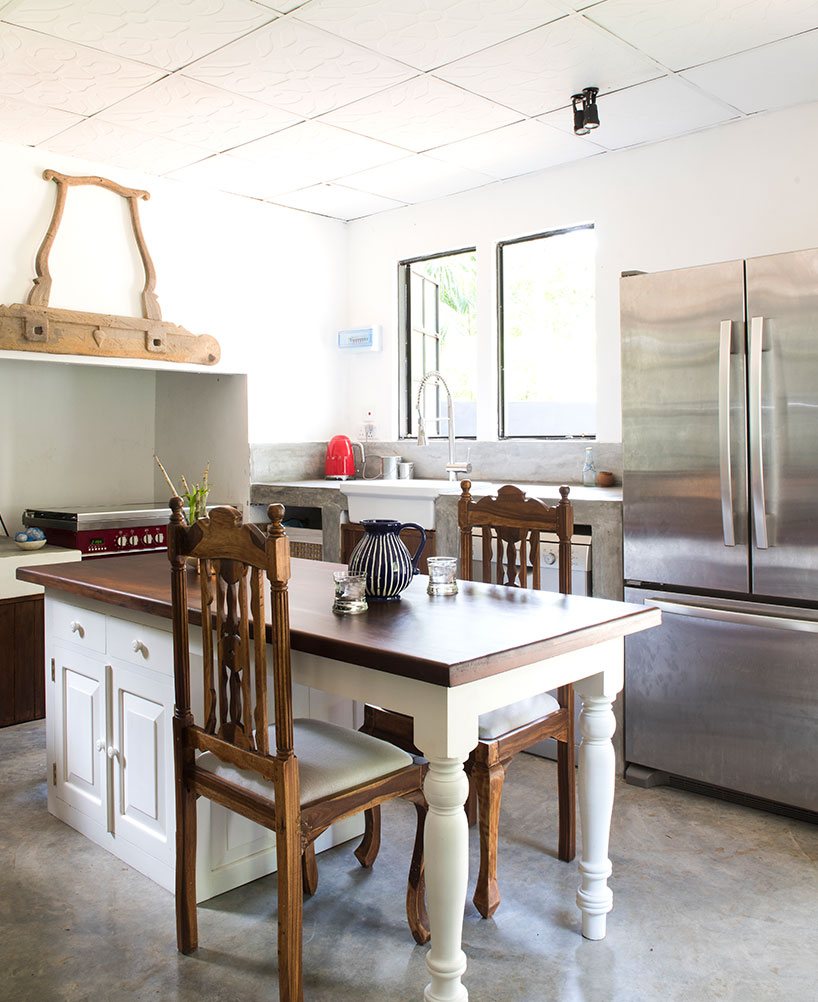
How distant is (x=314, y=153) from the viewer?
4.23m

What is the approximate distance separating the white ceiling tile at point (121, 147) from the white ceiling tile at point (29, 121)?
0.17ft

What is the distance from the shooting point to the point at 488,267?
4762 mm

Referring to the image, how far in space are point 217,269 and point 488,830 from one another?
350 cm

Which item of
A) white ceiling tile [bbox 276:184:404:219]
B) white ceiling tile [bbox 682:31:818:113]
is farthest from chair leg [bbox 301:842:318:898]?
white ceiling tile [bbox 276:184:404:219]

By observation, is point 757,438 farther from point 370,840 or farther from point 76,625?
point 76,625

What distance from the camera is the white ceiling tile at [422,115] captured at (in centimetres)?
351

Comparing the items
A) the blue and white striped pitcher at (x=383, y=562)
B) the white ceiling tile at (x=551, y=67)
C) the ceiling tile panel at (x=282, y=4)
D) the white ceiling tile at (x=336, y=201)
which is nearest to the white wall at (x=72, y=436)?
the white ceiling tile at (x=336, y=201)

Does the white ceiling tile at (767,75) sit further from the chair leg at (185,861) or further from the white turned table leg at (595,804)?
the chair leg at (185,861)

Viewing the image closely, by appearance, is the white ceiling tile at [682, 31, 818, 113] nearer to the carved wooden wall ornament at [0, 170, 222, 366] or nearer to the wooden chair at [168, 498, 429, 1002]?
the wooden chair at [168, 498, 429, 1002]

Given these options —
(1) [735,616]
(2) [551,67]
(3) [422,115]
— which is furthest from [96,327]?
(1) [735,616]

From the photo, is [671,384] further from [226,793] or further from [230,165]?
[230,165]

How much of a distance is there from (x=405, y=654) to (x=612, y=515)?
182cm

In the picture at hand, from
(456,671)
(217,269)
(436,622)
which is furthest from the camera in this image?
(217,269)

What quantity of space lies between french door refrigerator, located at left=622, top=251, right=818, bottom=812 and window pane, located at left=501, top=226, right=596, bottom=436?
124 centimetres
